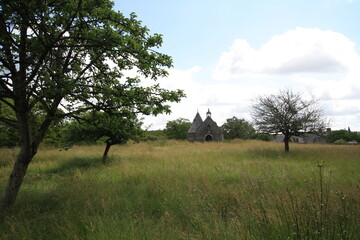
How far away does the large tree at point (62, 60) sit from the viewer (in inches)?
173

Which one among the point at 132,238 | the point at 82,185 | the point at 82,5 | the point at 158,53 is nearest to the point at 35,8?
the point at 82,5

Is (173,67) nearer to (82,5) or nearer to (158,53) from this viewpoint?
(158,53)

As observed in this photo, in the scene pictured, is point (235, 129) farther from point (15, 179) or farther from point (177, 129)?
point (15, 179)

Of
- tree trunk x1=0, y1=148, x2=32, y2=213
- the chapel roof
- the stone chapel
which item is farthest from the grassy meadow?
the chapel roof

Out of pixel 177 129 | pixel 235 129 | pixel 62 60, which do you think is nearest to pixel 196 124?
pixel 177 129

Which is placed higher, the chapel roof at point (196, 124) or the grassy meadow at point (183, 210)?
the chapel roof at point (196, 124)

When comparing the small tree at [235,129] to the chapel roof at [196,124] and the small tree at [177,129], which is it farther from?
the chapel roof at [196,124]

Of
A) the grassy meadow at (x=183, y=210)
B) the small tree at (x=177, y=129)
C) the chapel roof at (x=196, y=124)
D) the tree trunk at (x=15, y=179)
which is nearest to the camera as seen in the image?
the grassy meadow at (x=183, y=210)

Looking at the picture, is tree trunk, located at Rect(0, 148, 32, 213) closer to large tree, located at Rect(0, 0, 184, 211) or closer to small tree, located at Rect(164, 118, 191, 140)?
large tree, located at Rect(0, 0, 184, 211)

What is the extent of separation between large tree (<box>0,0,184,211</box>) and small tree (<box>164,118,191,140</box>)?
A: 51.7m

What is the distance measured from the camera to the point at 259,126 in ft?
58.1

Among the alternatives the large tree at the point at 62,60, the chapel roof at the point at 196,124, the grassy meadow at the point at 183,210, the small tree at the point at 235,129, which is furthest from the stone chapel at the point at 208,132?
the large tree at the point at 62,60

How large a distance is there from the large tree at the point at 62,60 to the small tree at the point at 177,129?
51.7 m

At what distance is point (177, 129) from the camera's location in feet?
192
